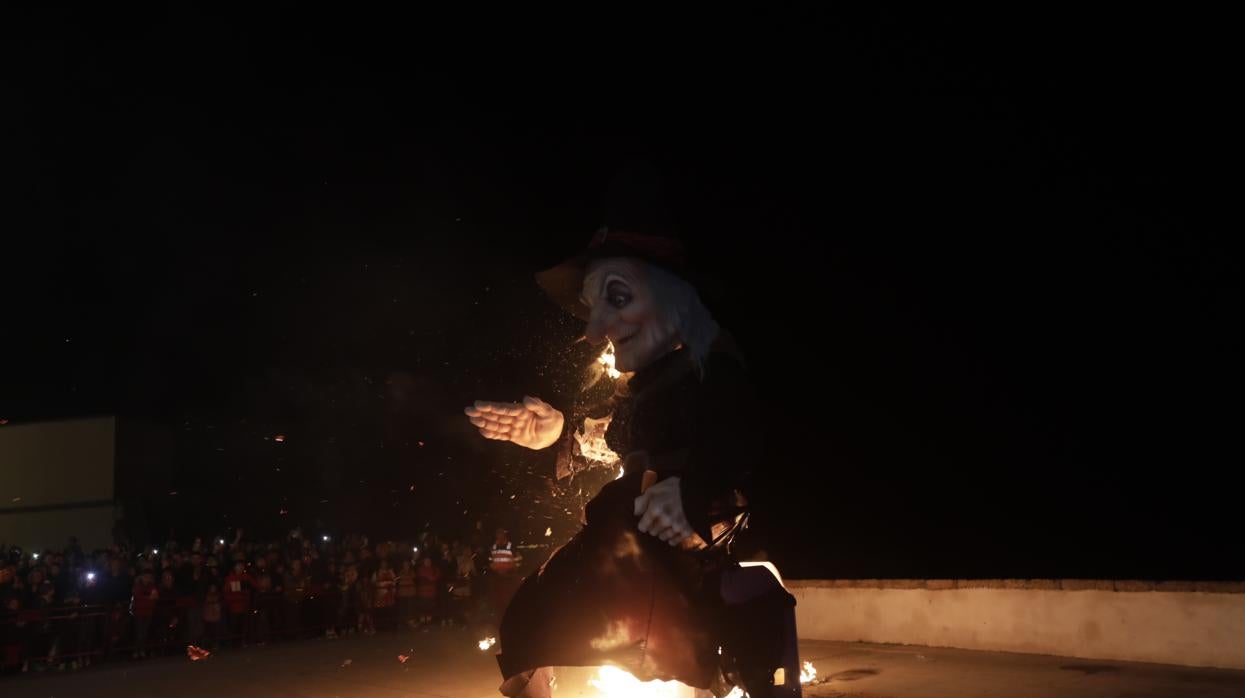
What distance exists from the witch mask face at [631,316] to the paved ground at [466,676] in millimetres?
2875

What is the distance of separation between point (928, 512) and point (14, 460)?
18157 mm

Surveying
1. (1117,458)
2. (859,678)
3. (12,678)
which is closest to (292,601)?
(12,678)

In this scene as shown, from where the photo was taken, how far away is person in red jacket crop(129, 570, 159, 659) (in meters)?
12.1

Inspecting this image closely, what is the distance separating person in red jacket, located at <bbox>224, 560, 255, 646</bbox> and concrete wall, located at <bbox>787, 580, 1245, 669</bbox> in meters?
7.39

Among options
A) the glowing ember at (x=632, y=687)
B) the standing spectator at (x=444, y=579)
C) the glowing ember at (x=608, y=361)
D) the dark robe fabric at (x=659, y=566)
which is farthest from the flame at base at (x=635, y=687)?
the standing spectator at (x=444, y=579)

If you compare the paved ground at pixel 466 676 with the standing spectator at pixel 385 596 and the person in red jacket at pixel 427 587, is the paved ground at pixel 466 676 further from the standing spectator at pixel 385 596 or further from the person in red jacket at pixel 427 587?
the person in red jacket at pixel 427 587

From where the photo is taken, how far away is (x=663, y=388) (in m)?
3.12

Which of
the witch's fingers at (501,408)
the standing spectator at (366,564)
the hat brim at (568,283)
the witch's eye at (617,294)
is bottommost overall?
the standing spectator at (366,564)

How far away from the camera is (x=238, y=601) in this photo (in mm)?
13031

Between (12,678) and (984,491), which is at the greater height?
(984,491)

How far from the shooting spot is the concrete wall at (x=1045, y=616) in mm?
8055

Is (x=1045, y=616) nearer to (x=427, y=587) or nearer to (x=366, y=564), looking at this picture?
(x=427, y=587)

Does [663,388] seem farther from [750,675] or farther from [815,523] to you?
[815,523]

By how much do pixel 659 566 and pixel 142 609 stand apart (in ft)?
37.7
